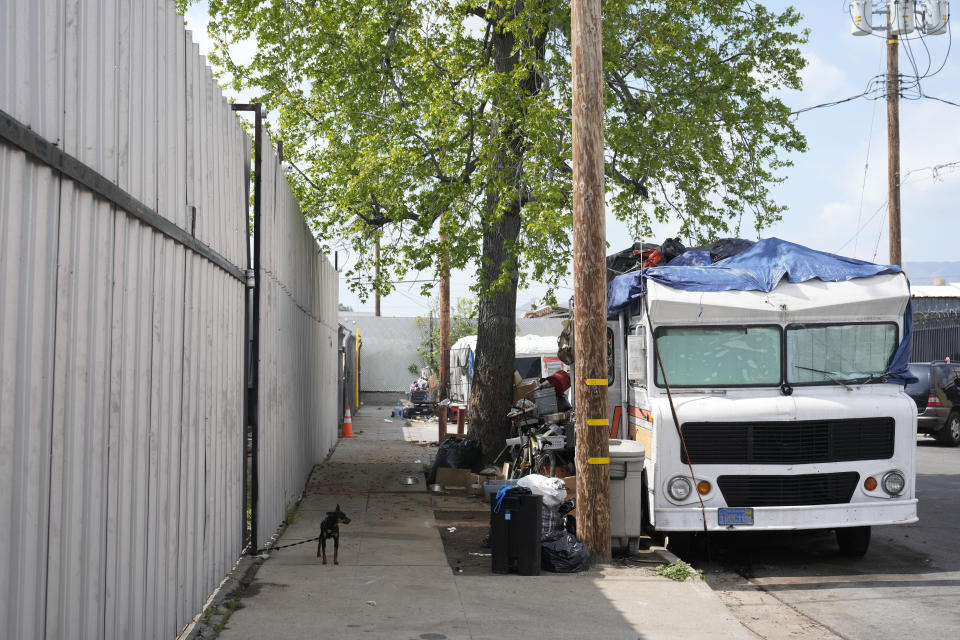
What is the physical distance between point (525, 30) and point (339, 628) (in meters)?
9.77

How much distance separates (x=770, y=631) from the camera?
7578 mm

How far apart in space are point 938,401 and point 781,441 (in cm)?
1547

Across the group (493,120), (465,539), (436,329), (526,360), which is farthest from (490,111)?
(436,329)

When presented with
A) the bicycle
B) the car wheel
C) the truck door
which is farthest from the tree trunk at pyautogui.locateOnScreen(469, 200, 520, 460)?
the car wheel

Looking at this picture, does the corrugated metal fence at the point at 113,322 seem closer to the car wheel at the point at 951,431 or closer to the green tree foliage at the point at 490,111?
the green tree foliage at the point at 490,111

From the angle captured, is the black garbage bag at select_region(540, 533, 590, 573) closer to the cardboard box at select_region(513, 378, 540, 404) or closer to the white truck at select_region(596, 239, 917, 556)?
the white truck at select_region(596, 239, 917, 556)

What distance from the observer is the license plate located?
31.2 feet

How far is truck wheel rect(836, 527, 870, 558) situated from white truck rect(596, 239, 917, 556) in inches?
0.6

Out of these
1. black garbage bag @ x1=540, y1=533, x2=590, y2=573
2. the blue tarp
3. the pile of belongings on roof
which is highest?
the pile of belongings on roof

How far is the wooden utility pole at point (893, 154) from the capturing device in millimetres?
26344

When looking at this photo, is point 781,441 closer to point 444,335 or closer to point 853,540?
point 853,540

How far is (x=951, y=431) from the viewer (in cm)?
2306

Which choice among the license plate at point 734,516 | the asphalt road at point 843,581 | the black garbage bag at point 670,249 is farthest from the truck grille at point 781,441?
the black garbage bag at point 670,249

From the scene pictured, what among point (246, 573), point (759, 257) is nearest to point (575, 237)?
point (759, 257)
